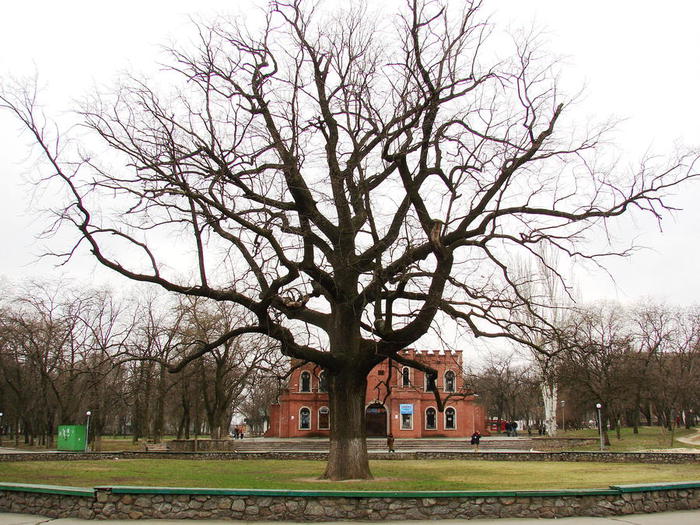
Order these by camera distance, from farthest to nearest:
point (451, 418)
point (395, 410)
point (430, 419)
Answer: point (451, 418)
point (430, 419)
point (395, 410)

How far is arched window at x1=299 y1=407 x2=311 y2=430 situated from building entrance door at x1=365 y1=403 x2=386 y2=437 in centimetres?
571

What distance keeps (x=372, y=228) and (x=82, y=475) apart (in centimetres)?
1247

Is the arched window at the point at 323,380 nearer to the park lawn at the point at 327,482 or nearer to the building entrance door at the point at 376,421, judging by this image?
the park lawn at the point at 327,482

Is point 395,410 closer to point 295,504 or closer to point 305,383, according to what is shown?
point 305,383

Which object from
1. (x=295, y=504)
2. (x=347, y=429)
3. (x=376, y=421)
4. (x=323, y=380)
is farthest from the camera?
(x=376, y=421)

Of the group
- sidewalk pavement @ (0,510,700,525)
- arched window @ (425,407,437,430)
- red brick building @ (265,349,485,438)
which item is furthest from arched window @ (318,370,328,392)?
arched window @ (425,407,437,430)

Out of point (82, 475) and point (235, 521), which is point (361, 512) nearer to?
point (235, 521)

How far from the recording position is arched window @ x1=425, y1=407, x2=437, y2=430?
61.8 metres

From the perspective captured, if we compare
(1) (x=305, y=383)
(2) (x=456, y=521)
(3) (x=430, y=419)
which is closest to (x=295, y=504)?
(2) (x=456, y=521)

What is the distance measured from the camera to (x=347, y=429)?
19.1 meters

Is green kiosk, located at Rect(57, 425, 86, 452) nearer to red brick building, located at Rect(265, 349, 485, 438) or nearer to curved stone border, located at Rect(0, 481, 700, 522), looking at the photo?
red brick building, located at Rect(265, 349, 485, 438)

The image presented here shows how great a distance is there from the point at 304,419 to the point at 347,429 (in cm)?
4527

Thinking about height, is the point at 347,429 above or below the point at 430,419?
above

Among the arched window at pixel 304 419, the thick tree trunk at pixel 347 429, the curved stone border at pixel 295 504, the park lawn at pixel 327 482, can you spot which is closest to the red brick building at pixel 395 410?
the arched window at pixel 304 419
